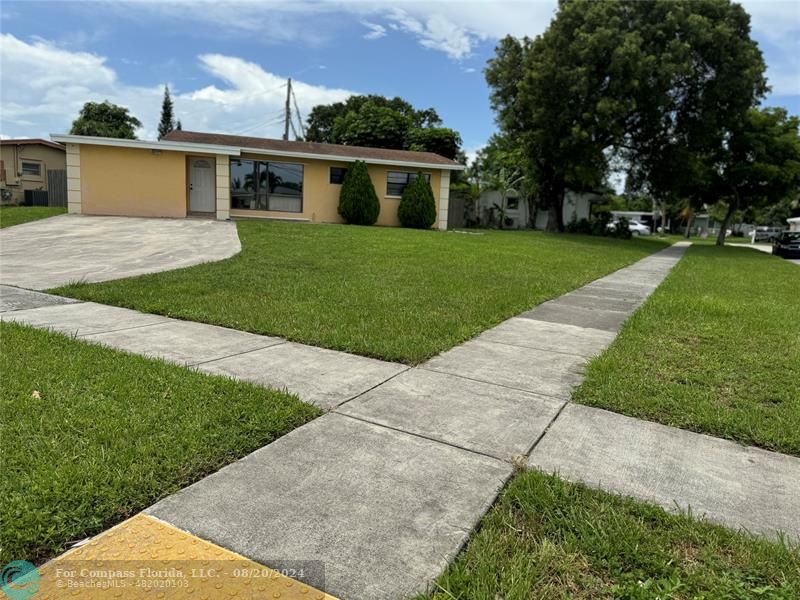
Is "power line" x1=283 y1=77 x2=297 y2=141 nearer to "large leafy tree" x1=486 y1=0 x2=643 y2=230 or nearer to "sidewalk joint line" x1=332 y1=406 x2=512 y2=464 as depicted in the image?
"large leafy tree" x1=486 y1=0 x2=643 y2=230

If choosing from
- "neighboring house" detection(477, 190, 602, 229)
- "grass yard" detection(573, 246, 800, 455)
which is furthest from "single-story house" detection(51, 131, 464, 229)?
"grass yard" detection(573, 246, 800, 455)

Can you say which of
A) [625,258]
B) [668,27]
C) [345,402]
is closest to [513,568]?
[345,402]

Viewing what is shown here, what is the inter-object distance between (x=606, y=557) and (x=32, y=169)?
3273 cm

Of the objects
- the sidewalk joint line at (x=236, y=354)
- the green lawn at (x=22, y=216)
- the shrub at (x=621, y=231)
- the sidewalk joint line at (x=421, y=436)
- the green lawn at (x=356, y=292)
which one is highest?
the shrub at (x=621, y=231)

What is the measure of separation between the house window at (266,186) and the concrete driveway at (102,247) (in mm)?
3186

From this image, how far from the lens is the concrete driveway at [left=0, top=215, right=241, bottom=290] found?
855 centimetres

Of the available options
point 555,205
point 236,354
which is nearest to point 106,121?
point 555,205

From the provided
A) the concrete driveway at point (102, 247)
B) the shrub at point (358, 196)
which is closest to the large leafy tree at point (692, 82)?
the shrub at point (358, 196)

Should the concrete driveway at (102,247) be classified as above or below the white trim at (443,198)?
below

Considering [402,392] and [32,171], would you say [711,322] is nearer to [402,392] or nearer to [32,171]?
[402,392]

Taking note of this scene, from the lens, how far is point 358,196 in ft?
68.2

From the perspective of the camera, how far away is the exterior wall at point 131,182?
1773 cm

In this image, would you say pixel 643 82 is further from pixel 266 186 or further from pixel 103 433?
pixel 103 433

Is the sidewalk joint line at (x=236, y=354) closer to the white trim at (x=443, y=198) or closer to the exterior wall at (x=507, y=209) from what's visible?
the white trim at (x=443, y=198)
